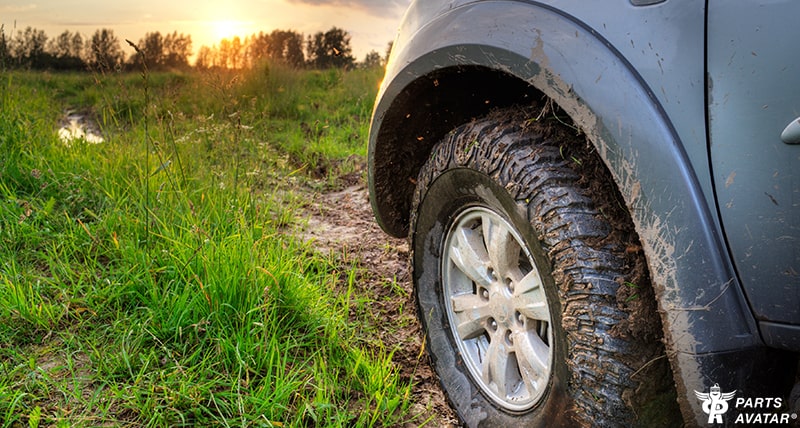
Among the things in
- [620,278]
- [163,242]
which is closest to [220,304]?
[163,242]

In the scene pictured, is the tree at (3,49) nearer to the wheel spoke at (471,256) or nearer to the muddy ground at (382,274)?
the muddy ground at (382,274)

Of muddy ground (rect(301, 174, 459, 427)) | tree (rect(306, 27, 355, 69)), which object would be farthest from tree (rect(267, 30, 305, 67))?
muddy ground (rect(301, 174, 459, 427))

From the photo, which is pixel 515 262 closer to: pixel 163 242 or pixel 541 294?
pixel 541 294

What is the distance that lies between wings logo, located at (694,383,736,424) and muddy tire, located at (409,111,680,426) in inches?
5.4

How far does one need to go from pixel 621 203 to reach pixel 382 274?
1.88 m

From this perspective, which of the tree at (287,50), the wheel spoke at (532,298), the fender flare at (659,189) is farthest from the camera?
the tree at (287,50)

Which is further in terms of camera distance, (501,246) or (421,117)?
(421,117)

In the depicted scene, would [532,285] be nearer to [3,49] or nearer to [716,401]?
[716,401]

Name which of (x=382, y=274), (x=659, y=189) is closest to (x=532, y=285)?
(x=659, y=189)

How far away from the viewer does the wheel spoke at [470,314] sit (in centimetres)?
193

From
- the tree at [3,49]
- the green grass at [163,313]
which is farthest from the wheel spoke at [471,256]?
the tree at [3,49]

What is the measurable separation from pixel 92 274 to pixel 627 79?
2.25 metres

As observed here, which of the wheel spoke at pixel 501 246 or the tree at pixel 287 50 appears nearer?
the wheel spoke at pixel 501 246

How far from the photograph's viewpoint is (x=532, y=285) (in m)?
1.66
